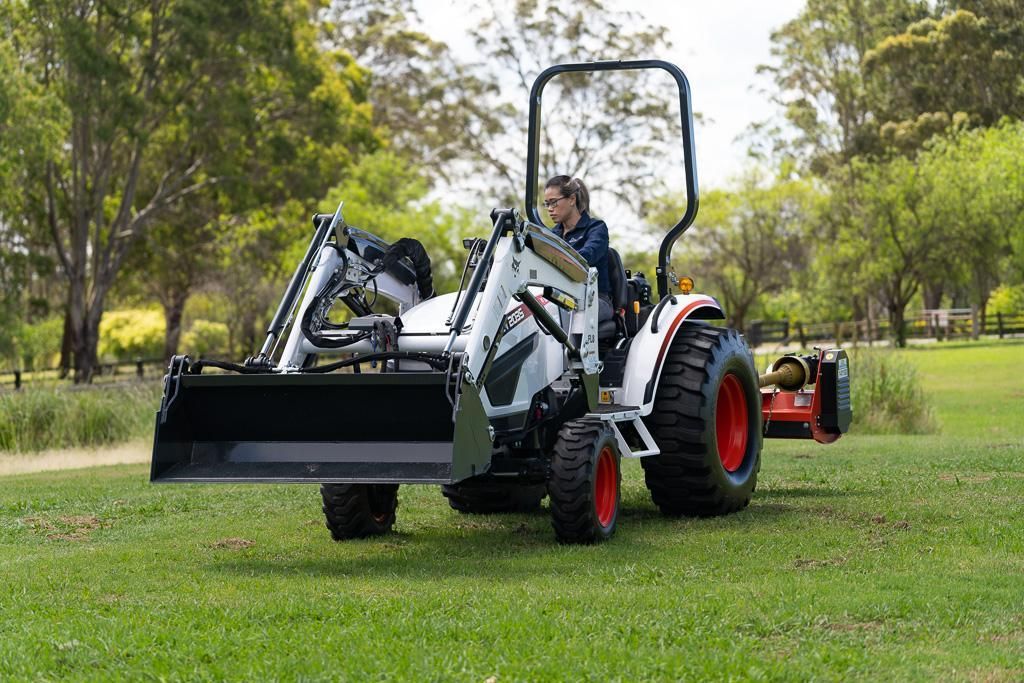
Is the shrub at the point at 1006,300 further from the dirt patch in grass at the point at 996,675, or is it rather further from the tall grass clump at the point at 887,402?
the dirt patch in grass at the point at 996,675

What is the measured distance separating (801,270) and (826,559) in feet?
164

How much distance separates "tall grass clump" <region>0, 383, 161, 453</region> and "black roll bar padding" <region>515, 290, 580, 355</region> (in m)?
11.9

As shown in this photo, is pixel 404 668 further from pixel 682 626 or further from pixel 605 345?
pixel 605 345

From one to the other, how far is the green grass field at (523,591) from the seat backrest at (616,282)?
1432 mm

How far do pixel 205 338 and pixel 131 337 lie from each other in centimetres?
355

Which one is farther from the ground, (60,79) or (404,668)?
(60,79)

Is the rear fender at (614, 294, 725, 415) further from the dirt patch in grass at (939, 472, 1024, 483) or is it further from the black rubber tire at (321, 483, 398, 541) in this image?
the dirt patch in grass at (939, 472, 1024, 483)

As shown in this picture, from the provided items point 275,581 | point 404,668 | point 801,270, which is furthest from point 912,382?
point 801,270

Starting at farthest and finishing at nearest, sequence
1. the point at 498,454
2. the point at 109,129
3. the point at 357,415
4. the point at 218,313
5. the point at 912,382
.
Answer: the point at 218,313
the point at 109,129
the point at 912,382
the point at 498,454
the point at 357,415

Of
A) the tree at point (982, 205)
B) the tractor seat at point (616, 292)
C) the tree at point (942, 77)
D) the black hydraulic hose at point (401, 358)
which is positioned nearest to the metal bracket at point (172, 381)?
the black hydraulic hose at point (401, 358)

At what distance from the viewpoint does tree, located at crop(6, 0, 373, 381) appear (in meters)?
35.8

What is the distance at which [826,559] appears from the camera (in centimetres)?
727

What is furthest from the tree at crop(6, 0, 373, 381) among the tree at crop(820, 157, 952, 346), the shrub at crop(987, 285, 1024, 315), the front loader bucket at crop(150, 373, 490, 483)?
the shrub at crop(987, 285, 1024, 315)

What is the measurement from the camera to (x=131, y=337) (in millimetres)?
55875
